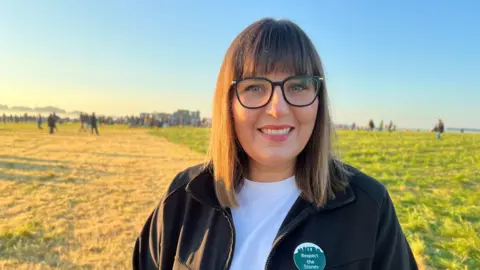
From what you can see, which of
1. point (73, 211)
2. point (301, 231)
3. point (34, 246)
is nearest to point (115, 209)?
point (73, 211)

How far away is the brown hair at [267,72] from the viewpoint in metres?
1.66

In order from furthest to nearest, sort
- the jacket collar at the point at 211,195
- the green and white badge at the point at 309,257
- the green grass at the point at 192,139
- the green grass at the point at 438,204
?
the green grass at the point at 192,139 → the green grass at the point at 438,204 → the jacket collar at the point at 211,195 → the green and white badge at the point at 309,257

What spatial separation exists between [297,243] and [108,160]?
13.4 meters

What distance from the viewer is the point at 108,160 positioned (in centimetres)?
1382

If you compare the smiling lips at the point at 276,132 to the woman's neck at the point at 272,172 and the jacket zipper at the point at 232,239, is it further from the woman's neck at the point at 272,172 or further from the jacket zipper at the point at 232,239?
the jacket zipper at the point at 232,239

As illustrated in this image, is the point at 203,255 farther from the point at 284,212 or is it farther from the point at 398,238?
the point at 398,238

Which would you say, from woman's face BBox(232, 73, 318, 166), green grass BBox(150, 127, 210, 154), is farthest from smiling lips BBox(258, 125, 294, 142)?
green grass BBox(150, 127, 210, 154)

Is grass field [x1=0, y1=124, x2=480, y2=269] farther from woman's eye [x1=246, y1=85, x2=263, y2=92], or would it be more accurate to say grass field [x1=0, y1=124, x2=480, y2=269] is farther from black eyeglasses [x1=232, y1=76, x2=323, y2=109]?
woman's eye [x1=246, y1=85, x2=263, y2=92]

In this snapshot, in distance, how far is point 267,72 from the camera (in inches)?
65.1

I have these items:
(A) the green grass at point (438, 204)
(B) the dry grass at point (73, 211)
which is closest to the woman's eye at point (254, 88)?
(A) the green grass at point (438, 204)

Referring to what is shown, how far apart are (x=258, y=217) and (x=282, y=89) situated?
678 millimetres

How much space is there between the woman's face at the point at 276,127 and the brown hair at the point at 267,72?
0.26 feet

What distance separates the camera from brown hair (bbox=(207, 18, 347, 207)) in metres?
1.66

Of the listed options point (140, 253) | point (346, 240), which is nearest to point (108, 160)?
point (140, 253)
